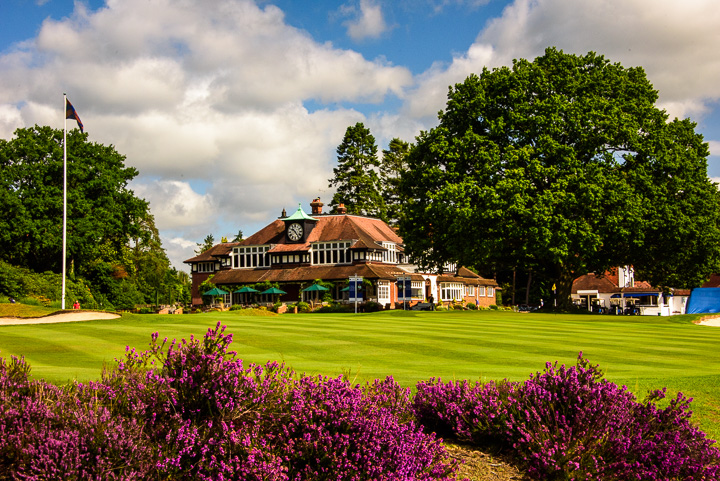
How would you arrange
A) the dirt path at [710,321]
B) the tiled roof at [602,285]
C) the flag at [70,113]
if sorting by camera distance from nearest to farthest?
1. the flag at [70,113]
2. the dirt path at [710,321]
3. the tiled roof at [602,285]

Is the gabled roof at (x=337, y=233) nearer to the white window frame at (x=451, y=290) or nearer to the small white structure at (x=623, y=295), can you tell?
the white window frame at (x=451, y=290)

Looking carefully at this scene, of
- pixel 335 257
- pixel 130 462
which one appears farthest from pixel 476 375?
pixel 335 257

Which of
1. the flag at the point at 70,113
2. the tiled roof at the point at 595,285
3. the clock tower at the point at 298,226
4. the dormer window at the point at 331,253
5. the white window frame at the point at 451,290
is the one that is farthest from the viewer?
the tiled roof at the point at 595,285

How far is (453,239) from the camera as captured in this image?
42.6m

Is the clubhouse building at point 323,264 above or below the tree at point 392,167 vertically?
below

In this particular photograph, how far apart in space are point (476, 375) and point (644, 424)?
18.1 feet

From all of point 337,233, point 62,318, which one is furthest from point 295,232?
point 62,318

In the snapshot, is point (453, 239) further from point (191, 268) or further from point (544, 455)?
point (191, 268)

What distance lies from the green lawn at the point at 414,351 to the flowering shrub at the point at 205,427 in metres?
4.31

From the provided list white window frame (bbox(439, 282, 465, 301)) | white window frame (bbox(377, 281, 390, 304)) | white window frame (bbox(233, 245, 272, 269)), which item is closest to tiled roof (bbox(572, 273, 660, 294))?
white window frame (bbox(439, 282, 465, 301))

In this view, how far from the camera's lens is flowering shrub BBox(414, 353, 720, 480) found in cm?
660

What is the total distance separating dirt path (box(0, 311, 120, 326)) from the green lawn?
2182 mm

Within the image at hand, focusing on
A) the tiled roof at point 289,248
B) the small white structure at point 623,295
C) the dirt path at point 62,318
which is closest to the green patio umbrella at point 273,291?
the tiled roof at point 289,248

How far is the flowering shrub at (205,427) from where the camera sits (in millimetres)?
5332
